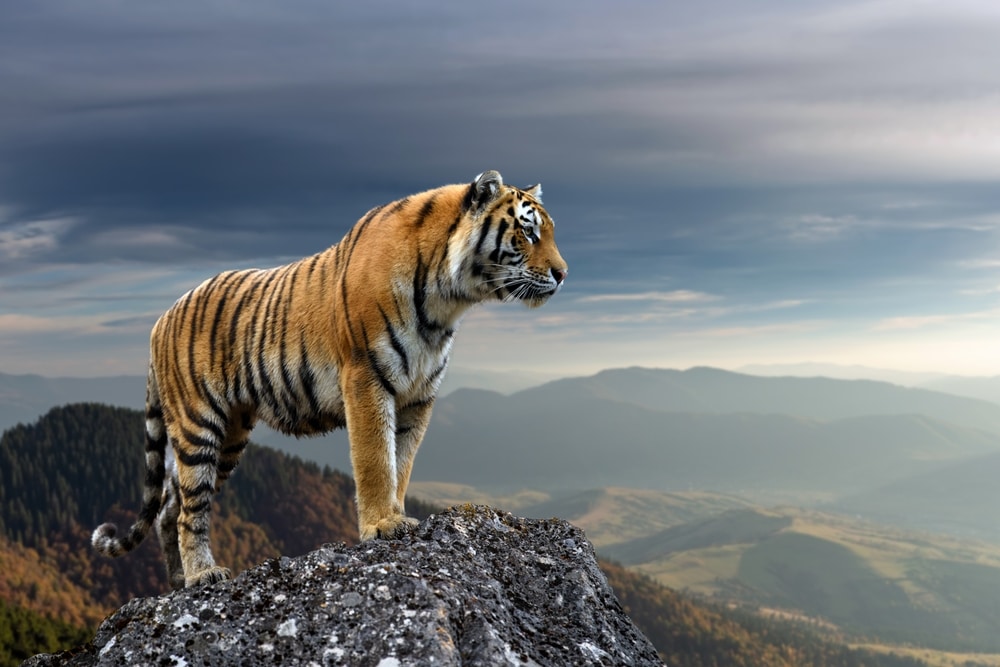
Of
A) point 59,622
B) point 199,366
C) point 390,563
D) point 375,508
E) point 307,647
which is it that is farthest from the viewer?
point 59,622

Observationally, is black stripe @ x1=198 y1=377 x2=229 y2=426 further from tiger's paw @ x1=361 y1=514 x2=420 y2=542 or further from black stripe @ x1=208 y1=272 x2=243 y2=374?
tiger's paw @ x1=361 y1=514 x2=420 y2=542

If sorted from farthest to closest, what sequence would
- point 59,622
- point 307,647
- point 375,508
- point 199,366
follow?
point 59,622 → point 199,366 → point 375,508 → point 307,647

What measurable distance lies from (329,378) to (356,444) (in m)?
1.04

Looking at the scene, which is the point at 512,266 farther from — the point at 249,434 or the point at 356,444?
the point at 249,434

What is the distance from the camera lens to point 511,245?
10664mm

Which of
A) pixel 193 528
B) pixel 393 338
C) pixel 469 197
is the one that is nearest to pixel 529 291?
pixel 469 197

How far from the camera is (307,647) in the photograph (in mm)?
6852

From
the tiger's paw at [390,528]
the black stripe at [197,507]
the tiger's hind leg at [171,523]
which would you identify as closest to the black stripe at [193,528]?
the black stripe at [197,507]

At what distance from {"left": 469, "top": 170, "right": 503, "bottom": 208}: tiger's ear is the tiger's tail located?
19.2 feet

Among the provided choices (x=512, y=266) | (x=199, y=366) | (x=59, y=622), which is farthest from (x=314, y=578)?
(x=59, y=622)

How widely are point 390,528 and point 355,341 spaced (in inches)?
84.6

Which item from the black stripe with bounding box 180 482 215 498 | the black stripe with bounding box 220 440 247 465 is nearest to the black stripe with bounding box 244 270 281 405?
the black stripe with bounding box 220 440 247 465

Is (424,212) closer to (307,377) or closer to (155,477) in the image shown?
(307,377)

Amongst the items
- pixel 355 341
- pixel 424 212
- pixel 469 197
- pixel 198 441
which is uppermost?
pixel 469 197
